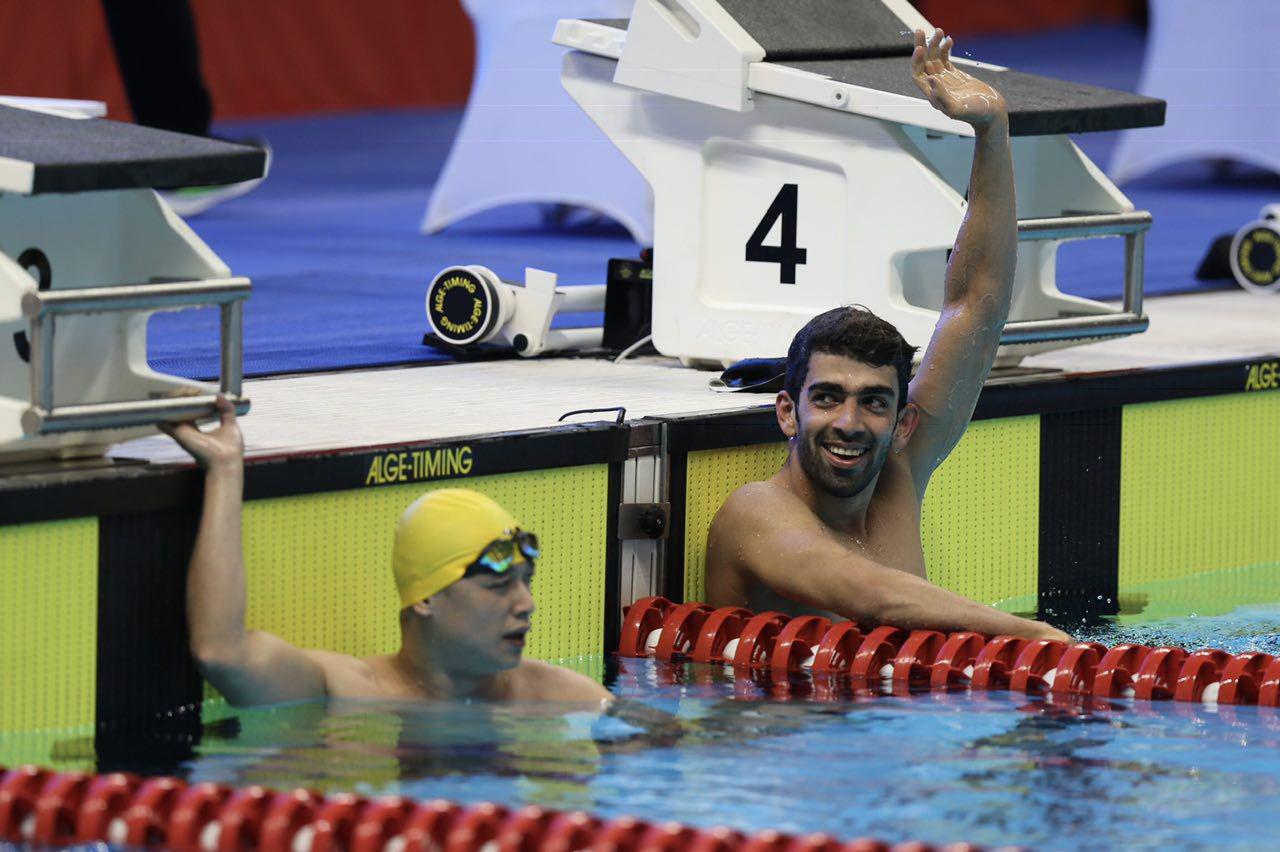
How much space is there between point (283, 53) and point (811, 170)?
321 inches

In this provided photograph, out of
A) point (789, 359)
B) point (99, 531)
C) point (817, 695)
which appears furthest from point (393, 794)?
point (789, 359)

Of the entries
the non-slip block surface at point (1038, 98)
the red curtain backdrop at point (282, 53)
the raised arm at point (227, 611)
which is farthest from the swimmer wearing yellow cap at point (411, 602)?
Result: the red curtain backdrop at point (282, 53)

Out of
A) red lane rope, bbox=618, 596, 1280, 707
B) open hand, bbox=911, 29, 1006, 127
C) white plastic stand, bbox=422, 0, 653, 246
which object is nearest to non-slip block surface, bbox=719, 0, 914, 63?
open hand, bbox=911, 29, 1006, 127

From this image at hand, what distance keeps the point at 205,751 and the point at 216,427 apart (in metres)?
0.64

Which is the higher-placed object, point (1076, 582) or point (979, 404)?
point (979, 404)

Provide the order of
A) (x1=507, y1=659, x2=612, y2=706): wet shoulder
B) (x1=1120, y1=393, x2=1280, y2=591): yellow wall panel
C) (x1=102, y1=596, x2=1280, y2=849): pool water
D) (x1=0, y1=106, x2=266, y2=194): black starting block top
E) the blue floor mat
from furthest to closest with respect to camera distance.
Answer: the blue floor mat < (x1=1120, y1=393, x2=1280, y2=591): yellow wall panel < (x1=507, y1=659, x2=612, y2=706): wet shoulder < (x1=0, y1=106, x2=266, y2=194): black starting block top < (x1=102, y1=596, x2=1280, y2=849): pool water

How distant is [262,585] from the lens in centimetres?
390

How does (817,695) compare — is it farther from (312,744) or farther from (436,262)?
(436,262)

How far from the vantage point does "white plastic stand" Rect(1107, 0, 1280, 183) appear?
9.94 metres

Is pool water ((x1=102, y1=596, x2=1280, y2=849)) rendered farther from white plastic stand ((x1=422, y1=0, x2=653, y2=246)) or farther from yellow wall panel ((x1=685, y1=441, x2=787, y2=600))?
white plastic stand ((x1=422, y1=0, x2=653, y2=246))

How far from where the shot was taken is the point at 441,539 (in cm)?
364

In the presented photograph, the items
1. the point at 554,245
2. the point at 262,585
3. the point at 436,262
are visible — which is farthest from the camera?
the point at 554,245

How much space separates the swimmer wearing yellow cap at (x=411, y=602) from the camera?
362 centimetres

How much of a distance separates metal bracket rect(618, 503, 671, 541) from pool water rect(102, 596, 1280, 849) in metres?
0.56
